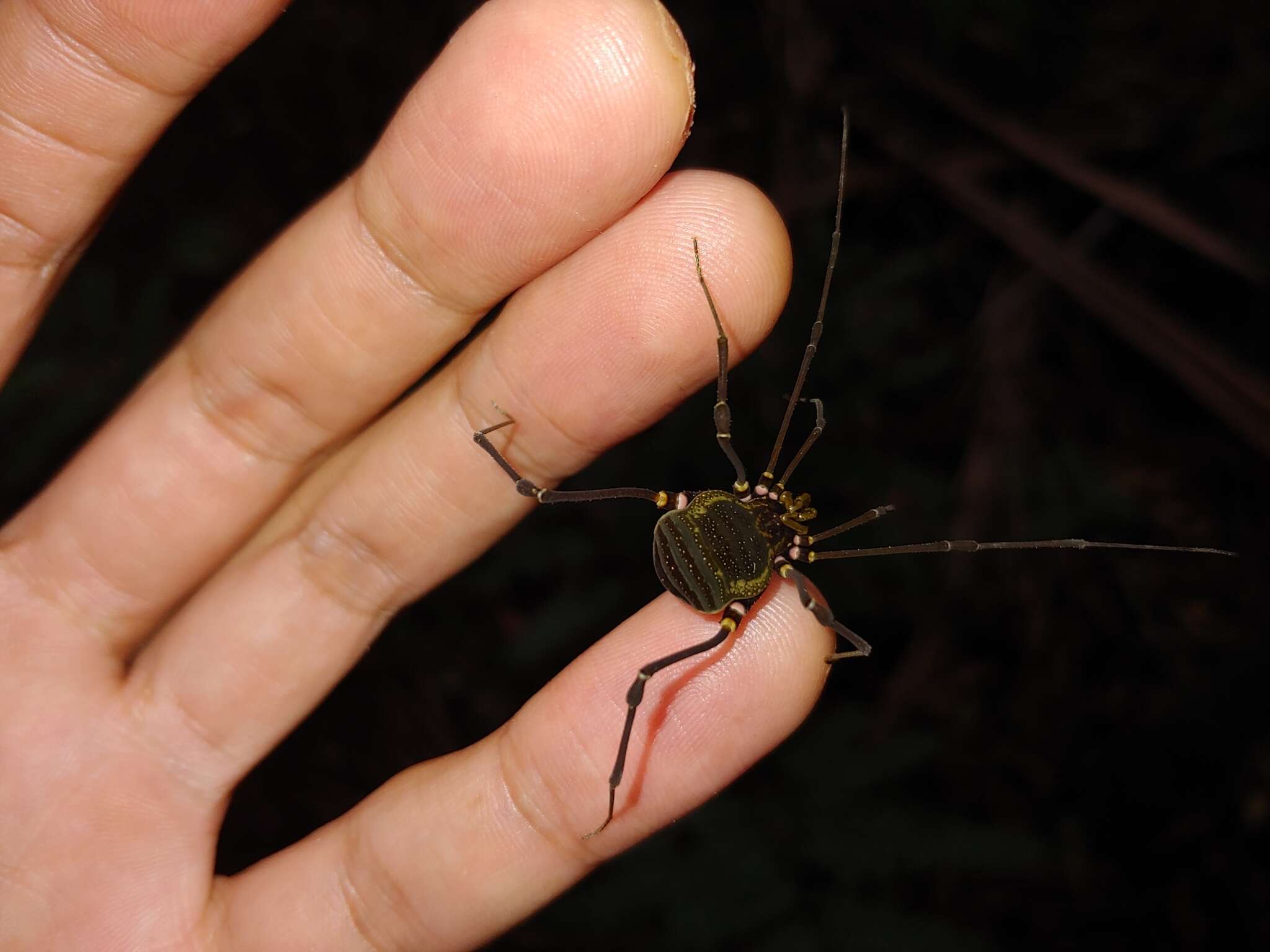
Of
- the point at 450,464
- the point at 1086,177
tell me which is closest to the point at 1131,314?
the point at 1086,177

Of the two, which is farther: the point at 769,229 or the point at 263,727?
the point at 263,727

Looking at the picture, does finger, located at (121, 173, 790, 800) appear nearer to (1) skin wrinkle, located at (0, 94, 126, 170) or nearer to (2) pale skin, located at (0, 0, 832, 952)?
(2) pale skin, located at (0, 0, 832, 952)

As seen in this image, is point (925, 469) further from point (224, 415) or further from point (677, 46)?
point (224, 415)

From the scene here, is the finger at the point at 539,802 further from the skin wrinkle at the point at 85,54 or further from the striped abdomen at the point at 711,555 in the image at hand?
the skin wrinkle at the point at 85,54

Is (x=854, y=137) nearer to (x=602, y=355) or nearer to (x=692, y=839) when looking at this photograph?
(x=602, y=355)

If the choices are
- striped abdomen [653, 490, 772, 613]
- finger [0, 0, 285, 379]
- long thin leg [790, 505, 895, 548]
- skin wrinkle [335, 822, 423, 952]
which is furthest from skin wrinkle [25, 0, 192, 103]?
long thin leg [790, 505, 895, 548]

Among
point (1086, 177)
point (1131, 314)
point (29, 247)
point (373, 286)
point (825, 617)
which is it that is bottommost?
point (1131, 314)

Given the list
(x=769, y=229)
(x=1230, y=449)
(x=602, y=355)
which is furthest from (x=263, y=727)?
(x=1230, y=449)
